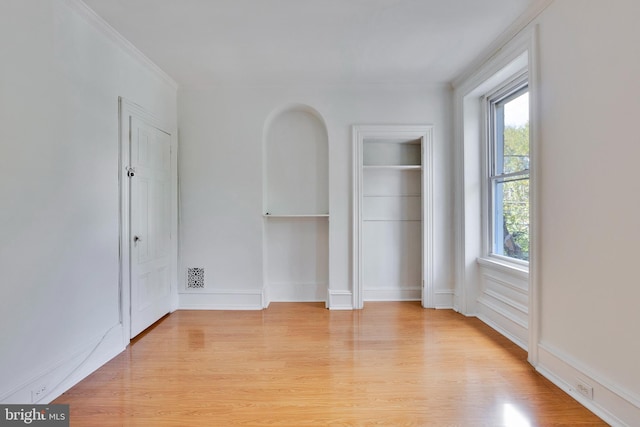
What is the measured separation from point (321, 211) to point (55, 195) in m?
2.54

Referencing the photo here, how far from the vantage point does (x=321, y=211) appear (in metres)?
3.77

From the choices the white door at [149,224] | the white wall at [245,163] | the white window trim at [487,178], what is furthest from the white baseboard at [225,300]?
the white window trim at [487,178]

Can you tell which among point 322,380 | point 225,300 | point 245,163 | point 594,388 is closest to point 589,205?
point 594,388

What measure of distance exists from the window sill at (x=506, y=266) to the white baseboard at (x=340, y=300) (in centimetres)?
148

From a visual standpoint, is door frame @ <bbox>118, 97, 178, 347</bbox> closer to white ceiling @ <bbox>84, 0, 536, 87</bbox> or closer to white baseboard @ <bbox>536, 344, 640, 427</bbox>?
white ceiling @ <bbox>84, 0, 536, 87</bbox>

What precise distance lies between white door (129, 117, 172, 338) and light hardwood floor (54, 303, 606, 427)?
0.28 meters

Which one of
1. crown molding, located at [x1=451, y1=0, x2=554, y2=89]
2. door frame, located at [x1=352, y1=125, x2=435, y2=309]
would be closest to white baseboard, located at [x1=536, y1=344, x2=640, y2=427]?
door frame, located at [x1=352, y1=125, x2=435, y2=309]

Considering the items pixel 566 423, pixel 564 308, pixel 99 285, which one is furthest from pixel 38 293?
pixel 564 308

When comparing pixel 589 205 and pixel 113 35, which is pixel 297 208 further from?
pixel 589 205

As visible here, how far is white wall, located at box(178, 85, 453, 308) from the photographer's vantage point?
11.5 ft

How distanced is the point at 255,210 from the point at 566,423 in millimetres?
3065

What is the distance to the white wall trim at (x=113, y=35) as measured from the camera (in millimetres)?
2079

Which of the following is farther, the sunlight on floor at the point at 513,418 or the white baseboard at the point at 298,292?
the white baseboard at the point at 298,292

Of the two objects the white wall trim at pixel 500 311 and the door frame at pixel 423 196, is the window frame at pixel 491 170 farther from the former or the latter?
the door frame at pixel 423 196
